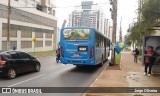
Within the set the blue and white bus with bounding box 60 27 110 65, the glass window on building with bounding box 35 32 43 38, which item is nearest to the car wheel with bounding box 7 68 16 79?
the blue and white bus with bounding box 60 27 110 65

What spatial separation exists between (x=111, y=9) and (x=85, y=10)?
2310 cm

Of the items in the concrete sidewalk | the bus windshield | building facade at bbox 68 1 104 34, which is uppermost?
building facade at bbox 68 1 104 34

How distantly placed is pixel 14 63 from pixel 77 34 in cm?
538

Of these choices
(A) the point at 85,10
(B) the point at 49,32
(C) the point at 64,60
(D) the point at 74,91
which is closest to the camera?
(D) the point at 74,91

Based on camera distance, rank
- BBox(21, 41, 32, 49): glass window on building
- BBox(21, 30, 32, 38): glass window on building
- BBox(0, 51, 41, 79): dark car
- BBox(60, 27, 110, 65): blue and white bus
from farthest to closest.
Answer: BBox(21, 30, 32, 38): glass window on building, BBox(21, 41, 32, 49): glass window on building, BBox(60, 27, 110, 65): blue and white bus, BBox(0, 51, 41, 79): dark car

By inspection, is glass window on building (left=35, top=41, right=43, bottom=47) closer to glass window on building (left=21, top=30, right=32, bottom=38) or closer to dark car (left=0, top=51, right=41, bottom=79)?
glass window on building (left=21, top=30, right=32, bottom=38)

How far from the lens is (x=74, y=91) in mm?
10477

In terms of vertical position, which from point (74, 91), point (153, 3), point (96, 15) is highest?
point (96, 15)

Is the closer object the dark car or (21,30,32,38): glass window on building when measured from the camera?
the dark car

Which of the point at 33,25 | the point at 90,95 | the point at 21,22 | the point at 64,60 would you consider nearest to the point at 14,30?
the point at 21,22

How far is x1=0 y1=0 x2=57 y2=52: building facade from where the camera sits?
145 ft

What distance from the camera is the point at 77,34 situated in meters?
17.6

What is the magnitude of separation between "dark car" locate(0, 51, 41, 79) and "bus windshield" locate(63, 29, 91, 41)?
323 centimetres

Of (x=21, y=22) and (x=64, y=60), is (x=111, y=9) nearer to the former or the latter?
(x=64, y=60)
